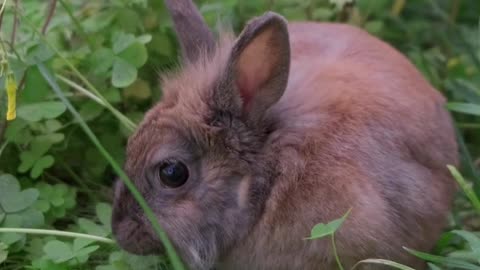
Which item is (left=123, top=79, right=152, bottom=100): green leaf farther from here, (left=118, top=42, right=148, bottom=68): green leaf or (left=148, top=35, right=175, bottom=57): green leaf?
(left=118, top=42, right=148, bottom=68): green leaf

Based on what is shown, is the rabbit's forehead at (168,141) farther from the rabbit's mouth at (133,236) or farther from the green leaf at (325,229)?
the green leaf at (325,229)

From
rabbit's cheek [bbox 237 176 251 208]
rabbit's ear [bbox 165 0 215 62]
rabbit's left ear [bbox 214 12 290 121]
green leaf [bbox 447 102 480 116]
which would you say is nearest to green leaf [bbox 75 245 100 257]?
rabbit's cheek [bbox 237 176 251 208]

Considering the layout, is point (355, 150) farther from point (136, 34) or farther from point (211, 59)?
point (136, 34)

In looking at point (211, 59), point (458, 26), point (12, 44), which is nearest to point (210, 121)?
point (211, 59)

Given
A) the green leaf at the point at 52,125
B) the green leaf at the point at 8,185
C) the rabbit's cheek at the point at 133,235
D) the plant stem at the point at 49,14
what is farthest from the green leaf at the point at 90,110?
the rabbit's cheek at the point at 133,235

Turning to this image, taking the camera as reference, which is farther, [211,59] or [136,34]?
[136,34]

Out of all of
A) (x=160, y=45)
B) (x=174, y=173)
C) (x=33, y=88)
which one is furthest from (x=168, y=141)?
(x=160, y=45)
